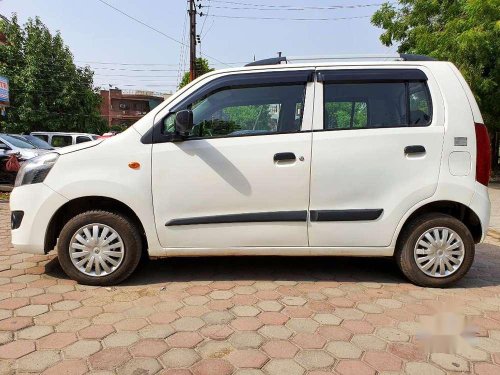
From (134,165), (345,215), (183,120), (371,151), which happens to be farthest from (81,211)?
(371,151)

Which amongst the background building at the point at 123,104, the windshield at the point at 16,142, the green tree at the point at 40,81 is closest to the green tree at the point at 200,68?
the green tree at the point at 40,81

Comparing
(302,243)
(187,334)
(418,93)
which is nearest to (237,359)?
(187,334)

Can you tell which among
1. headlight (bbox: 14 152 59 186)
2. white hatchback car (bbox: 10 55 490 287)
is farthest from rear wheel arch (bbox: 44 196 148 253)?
headlight (bbox: 14 152 59 186)

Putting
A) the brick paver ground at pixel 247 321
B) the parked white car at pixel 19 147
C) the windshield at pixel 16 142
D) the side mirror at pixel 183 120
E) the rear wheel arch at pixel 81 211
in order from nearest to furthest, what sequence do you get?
the brick paver ground at pixel 247 321, the side mirror at pixel 183 120, the rear wheel arch at pixel 81 211, the parked white car at pixel 19 147, the windshield at pixel 16 142

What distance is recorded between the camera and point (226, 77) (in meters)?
3.44

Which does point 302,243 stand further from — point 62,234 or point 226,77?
point 62,234

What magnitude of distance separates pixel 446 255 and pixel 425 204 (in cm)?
50

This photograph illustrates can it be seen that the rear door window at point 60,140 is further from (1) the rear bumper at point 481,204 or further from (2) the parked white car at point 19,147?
(1) the rear bumper at point 481,204

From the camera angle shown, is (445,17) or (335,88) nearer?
(335,88)

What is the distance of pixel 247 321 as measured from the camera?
2824mm

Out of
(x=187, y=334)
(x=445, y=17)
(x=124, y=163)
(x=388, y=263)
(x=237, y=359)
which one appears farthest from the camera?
(x=445, y=17)

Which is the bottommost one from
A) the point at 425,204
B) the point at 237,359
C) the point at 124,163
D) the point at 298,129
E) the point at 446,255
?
the point at 237,359

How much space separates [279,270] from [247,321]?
1134 mm

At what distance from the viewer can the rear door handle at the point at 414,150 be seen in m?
3.31
